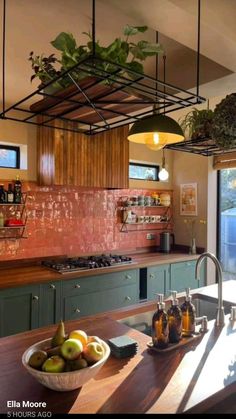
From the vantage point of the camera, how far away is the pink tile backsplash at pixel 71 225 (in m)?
3.29

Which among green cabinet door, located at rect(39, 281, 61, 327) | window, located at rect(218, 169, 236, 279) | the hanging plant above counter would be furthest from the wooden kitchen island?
window, located at rect(218, 169, 236, 279)

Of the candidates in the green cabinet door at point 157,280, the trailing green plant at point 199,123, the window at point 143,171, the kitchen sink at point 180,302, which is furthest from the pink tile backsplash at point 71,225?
the trailing green plant at point 199,123

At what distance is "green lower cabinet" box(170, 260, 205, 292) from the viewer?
12.3 ft

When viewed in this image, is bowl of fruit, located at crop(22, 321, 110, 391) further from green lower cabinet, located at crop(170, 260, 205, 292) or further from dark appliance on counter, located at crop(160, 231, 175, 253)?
dark appliance on counter, located at crop(160, 231, 175, 253)

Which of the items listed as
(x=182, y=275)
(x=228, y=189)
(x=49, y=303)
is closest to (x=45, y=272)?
(x=49, y=303)

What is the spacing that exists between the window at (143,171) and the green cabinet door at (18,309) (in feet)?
7.19

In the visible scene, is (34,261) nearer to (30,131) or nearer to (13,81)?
(30,131)

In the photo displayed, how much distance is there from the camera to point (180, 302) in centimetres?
191

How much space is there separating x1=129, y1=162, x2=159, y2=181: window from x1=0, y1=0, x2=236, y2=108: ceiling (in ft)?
6.80

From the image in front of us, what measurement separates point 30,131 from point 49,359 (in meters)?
2.77

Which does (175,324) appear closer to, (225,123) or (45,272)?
(225,123)

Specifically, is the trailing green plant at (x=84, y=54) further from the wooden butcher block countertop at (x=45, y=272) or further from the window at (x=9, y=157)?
the window at (x=9, y=157)

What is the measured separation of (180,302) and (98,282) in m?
1.32

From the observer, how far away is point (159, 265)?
3598 mm
